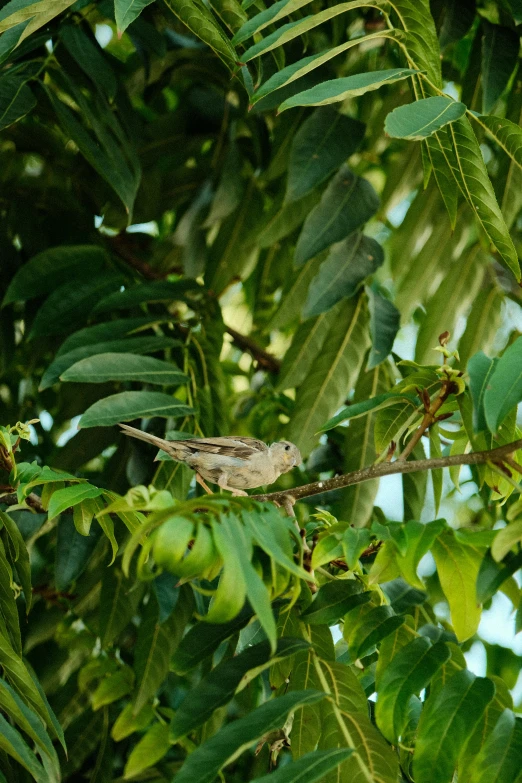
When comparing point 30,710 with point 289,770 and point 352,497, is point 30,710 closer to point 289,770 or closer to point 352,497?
point 289,770

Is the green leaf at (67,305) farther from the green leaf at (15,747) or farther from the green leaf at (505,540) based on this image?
the green leaf at (505,540)

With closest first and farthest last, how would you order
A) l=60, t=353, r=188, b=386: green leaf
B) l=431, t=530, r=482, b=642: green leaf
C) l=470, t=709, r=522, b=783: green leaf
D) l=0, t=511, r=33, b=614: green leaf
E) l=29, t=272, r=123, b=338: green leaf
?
1. l=470, t=709, r=522, b=783: green leaf
2. l=431, t=530, r=482, b=642: green leaf
3. l=0, t=511, r=33, b=614: green leaf
4. l=60, t=353, r=188, b=386: green leaf
5. l=29, t=272, r=123, b=338: green leaf

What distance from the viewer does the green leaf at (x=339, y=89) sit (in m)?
1.73

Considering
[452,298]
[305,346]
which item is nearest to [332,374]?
[305,346]

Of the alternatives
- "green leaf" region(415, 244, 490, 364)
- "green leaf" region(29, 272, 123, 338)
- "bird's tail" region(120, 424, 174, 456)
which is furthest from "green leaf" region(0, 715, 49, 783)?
"green leaf" region(415, 244, 490, 364)

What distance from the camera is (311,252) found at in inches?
111

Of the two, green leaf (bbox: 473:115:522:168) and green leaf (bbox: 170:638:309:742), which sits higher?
green leaf (bbox: 473:115:522:168)

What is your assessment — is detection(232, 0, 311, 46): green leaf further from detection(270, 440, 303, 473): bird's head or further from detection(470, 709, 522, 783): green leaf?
detection(470, 709, 522, 783): green leaf

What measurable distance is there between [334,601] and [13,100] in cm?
175

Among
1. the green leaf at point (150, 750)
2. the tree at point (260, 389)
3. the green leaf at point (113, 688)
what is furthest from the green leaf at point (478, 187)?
the green leaf at point (113, 688)

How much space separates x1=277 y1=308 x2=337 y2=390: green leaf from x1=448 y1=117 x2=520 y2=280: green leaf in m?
1.15

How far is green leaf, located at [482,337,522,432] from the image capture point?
1.53 m

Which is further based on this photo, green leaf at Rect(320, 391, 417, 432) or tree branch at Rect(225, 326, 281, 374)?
tree branch at Rect(225, 326, 281, 374)

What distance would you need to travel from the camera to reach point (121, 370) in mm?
2578
